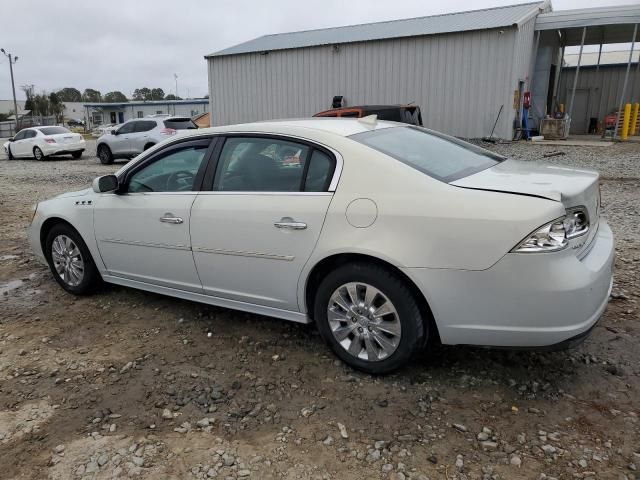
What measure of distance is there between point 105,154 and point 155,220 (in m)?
15.2

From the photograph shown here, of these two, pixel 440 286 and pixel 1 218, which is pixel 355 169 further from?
pixel 1 218

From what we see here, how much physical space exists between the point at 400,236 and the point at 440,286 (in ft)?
1.11

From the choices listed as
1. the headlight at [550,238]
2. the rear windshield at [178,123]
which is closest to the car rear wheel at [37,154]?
the rear windshield at [178,123]

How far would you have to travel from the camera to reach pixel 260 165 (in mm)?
3406

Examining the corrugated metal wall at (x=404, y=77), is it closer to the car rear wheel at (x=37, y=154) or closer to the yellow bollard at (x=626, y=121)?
the yellow bollard at (x=626, y=121)

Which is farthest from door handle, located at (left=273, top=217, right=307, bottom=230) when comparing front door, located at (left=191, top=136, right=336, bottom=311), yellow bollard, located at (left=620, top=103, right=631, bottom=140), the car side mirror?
yellow bollard, located at (left=620, top=103, right=631, bottom=140)

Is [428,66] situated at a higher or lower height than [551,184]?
higher

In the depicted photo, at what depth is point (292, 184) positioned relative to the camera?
126 inches

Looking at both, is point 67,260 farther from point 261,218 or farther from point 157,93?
point 157,93

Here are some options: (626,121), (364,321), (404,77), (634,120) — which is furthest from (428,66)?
(364,321)

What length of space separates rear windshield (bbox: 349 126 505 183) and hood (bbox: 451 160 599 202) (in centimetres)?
11

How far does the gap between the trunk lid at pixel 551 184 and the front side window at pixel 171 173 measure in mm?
1911

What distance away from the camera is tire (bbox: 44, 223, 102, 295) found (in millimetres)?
4418

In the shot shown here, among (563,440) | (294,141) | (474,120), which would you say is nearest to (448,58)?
(474,120)
